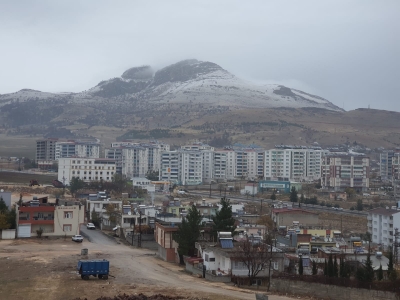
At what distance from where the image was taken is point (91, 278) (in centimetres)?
2183

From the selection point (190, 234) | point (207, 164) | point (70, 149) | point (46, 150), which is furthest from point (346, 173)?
point (190, 234)

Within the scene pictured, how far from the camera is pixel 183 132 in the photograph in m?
134

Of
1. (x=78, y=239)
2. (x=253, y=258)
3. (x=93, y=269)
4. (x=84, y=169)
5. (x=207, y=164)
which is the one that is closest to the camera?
(x=93, y=269)

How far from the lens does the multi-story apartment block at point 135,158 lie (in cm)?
8969

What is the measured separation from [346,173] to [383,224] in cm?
3619

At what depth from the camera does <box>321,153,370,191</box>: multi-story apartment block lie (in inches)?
2899

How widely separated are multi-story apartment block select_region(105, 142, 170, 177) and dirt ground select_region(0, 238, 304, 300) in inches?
2309

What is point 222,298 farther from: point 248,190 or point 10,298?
point 248,190

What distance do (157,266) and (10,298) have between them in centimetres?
835

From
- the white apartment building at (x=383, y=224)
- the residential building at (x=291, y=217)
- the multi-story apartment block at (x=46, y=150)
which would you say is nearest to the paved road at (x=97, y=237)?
the residential building at (x=291, y=217)

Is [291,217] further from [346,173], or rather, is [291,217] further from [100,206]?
[346,173]

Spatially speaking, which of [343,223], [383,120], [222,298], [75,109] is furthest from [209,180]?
[75,109]

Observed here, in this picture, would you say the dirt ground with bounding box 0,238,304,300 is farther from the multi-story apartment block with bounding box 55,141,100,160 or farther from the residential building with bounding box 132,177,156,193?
the multi-story apartment block with bounding box 55,141,100,160

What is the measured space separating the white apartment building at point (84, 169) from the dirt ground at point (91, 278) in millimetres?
42068
